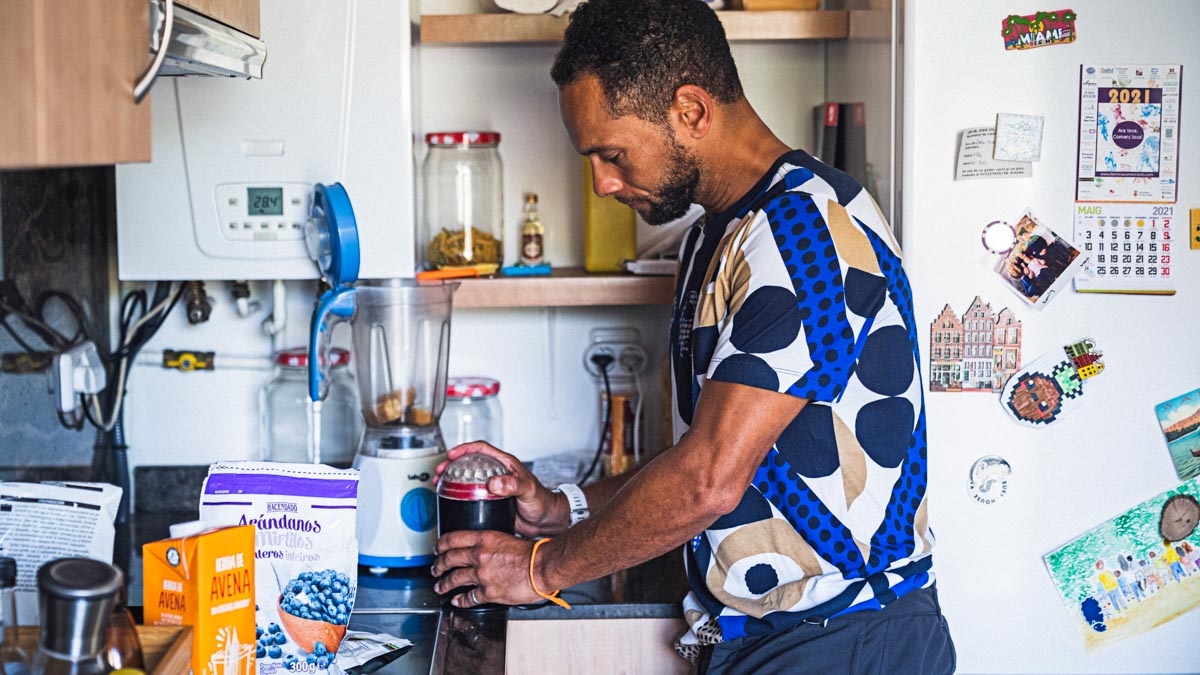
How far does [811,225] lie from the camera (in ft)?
4.45

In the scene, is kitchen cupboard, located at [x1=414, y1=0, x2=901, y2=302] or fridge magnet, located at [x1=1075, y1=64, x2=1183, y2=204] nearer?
fridge magnet, located at [x1=1075, y1=64, x2=1183, y2=204]

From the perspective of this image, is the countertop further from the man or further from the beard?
the beard

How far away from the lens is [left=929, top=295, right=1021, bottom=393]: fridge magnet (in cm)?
172

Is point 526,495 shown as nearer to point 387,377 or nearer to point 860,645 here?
point 387,377

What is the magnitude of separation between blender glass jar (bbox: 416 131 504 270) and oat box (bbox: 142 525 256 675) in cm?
108

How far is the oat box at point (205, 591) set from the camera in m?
1.07

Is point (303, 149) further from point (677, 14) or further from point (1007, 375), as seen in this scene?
point (1007, 375)

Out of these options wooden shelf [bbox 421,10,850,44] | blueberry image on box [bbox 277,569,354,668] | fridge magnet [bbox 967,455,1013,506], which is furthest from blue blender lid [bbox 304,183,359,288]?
fridge magnet [bbox 967,455,1013,506]

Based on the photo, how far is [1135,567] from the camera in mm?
1755

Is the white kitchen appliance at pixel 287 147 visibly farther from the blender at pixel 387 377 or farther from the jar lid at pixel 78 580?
the jar lid at pixel 78 580

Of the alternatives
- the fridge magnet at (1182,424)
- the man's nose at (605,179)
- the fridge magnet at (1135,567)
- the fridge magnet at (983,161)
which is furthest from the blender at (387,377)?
the fridge magnet at (1182,424)

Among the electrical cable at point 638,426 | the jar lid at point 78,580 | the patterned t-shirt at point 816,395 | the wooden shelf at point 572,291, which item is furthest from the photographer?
the electrical cable at point 638,426

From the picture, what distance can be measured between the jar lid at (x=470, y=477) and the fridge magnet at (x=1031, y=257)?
0.78 metres

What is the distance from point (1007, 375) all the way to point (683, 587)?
0.57 metres
